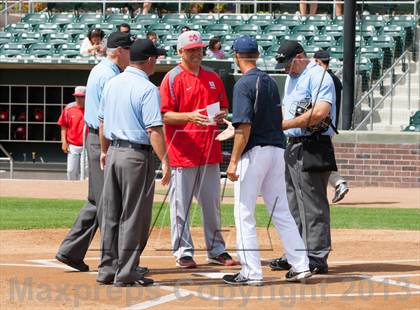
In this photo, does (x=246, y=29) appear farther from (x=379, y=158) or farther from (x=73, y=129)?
(x=73, y=129)

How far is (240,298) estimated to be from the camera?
839 centimetres

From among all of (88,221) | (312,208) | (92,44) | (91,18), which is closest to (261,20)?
(91,18)

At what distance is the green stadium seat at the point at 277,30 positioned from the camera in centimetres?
2697

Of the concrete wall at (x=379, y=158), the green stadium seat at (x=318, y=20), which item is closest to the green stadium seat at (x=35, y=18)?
the green stadium seat at (x=318, y=20)

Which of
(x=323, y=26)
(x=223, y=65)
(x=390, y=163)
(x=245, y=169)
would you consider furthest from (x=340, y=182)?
(x=323, y=26)

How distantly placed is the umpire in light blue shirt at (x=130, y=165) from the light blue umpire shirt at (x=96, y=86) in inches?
22.4

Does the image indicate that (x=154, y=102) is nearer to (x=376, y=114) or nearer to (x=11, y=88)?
(x=376, y=114)

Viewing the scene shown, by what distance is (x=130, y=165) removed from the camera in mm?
8922

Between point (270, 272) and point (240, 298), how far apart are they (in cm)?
163

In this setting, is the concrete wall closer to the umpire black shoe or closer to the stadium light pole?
the stadium light pole

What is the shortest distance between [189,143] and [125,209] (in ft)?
4.82

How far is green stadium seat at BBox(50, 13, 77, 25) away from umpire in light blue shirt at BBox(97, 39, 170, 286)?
21.2 meters

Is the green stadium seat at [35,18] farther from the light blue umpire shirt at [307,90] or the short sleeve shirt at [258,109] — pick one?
the short sleeve shirt at [258,109]

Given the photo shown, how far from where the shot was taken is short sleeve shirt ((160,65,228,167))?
1012 centimetres
